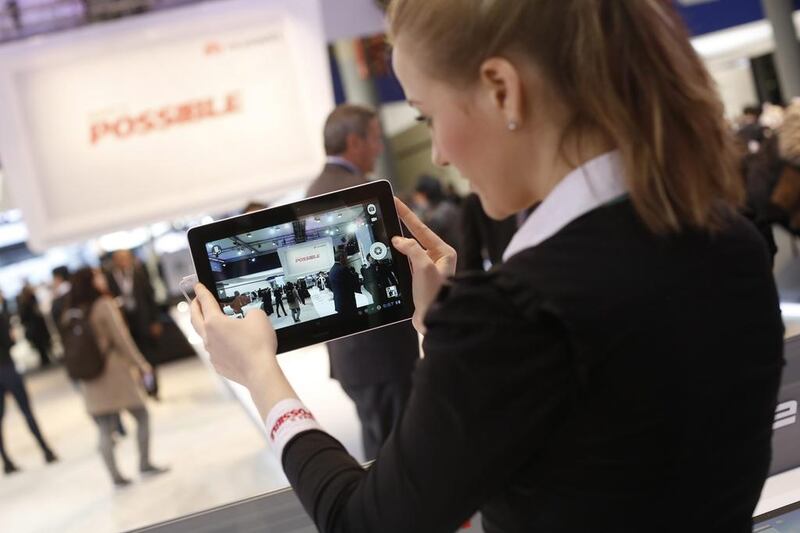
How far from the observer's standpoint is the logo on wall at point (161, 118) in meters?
5.00

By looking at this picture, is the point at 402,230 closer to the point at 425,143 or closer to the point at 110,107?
the point at 110,107

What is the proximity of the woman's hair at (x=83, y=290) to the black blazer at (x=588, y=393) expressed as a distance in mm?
5307

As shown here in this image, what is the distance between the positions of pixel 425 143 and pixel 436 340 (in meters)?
13.1

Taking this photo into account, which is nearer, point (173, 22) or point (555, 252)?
point (555, 252)

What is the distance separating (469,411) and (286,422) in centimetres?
24

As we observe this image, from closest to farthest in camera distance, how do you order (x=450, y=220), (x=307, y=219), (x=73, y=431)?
(x=307, y=219), (x=450, y=220), (x=73, y=431)

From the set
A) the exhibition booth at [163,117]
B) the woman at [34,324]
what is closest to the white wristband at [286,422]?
the exhibition booth at [163,117]

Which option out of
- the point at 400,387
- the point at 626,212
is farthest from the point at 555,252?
the point at 400,387

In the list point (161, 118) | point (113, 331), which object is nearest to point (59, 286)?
point (113, 331)

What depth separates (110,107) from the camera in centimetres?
502

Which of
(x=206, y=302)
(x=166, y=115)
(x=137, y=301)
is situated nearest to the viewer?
(x=206, y=302)

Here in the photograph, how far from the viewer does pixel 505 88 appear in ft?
2.51

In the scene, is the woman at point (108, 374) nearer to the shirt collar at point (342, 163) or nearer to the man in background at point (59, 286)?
the man in background at point (59, 286)

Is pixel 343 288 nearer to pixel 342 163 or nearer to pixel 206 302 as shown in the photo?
pixel 206 302
